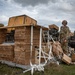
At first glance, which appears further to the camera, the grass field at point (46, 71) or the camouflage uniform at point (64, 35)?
the camouflage uniform at point (64, 35)

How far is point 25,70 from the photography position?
1006 cm

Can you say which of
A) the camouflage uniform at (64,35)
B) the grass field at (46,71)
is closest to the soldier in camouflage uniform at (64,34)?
the camouflage uniform at (64,35)

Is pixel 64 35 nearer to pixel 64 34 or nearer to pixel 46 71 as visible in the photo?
pixel 64 34

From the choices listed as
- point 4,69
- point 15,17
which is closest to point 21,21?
point 15,17

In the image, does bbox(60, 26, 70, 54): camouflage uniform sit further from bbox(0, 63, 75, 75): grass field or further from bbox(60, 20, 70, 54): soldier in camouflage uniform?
bbox(0, 63, 75, 75): grass field

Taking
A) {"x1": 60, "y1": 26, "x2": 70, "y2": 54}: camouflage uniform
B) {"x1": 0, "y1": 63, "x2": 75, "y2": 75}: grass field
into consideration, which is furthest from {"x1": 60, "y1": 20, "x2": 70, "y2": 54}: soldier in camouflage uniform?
{"x1": 0, "y1": 63, "x2": 75, "y2": 75}: grass field

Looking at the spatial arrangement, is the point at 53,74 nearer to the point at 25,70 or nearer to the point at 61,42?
the point at 25,70

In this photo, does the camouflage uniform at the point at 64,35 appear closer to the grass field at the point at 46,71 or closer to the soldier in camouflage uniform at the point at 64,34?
the soldier in camouflage uniform at the point at 64,34

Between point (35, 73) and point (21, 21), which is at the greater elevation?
point (21, 21)

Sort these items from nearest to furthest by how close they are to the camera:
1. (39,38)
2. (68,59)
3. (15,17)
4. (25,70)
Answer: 1. (25,70)
2. (39,38)
3. (15,17)
4. (68,59)

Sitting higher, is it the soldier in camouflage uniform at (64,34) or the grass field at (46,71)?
the soldier in camouflage uniform at (64,34)

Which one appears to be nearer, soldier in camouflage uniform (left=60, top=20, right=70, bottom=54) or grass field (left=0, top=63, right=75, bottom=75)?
grass field (left=0, top=63, right=75, bottom=75)

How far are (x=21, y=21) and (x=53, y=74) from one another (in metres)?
3.43

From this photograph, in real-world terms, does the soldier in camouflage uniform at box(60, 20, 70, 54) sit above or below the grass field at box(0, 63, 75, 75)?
above
